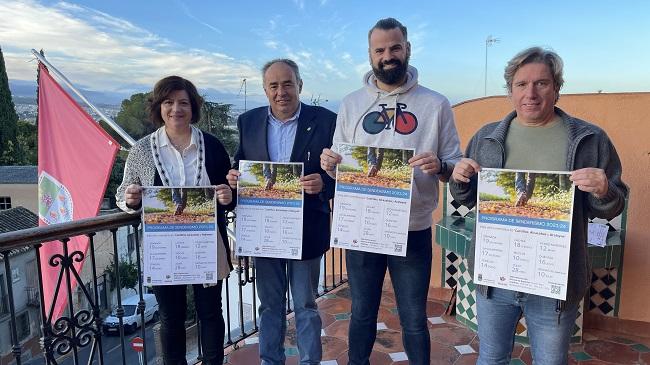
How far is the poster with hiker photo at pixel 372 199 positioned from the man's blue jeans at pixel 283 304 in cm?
38

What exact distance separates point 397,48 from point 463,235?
1.86m

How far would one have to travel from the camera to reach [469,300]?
3.55m

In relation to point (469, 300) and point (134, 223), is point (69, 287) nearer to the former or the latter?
point (134, 223)

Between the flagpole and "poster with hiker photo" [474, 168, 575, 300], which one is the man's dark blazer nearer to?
"poster with hiker photo" [474, 168, 575, 300]

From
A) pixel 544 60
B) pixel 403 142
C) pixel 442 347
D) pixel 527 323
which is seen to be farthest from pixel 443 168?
pixel 442 347

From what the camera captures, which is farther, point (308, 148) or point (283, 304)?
point (283, 304)

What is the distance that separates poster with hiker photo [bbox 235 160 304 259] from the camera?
2.04 m

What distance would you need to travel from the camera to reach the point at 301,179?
2.03m

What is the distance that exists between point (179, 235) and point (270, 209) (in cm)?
45

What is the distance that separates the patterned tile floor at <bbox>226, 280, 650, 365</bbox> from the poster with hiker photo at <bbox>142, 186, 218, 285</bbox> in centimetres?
126

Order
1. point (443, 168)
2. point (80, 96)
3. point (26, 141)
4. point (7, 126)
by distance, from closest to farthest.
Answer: point (443, 168), point (80, 96), point (7, 126), point (26, 141)

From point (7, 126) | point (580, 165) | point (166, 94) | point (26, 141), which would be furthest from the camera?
point (26, 141)

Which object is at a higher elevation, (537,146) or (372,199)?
(537,146)

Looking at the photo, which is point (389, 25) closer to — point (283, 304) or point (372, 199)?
point (372, 199)
